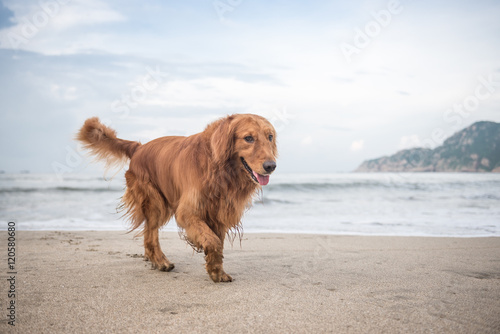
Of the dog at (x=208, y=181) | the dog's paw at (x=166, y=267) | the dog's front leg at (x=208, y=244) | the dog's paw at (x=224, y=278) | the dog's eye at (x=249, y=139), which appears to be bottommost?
the dog's paw at (x=166, y=267)

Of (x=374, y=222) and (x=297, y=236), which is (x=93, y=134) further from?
(x=374, y=222)

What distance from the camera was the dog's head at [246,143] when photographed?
11.0 ft

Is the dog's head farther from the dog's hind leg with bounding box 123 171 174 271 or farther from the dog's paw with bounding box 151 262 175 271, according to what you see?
the dog's paw with bounding box 151 262 175 271

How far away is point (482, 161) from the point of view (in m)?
43.3

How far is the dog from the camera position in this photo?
3.44 m

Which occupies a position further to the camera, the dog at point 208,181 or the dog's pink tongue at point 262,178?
the dog at point 208,181

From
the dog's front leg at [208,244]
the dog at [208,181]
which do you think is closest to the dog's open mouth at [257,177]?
the dog at [208,181]

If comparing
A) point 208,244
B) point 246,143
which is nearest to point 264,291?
point 208,244

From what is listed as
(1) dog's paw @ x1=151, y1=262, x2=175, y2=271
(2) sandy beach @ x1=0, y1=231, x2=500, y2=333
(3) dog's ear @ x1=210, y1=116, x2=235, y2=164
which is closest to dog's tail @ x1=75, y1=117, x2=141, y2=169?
(2) sandy beach @ x1=0, y1=231, x2=500, y2=333

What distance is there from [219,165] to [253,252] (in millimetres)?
1935

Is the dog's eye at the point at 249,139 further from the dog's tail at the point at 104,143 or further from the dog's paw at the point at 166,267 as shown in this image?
the dog's tail at the point at 104,143

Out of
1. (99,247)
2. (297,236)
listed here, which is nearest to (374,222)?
(297,236)

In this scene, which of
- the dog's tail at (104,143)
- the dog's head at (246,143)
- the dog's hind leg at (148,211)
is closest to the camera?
the dog's head at (246,143)

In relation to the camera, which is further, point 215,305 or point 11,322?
point 215,305
